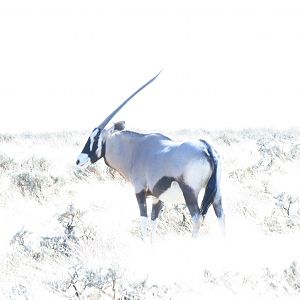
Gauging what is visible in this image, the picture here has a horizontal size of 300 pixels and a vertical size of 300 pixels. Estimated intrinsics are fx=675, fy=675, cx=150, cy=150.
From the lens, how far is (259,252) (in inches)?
271

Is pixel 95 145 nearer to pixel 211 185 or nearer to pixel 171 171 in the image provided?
pixel 171 171

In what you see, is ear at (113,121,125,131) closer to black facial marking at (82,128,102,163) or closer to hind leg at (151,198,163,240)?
black facial marking at (82,128,102,163)

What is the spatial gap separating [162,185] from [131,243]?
83 cm

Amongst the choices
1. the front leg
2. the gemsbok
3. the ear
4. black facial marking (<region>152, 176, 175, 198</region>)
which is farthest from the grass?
the ear

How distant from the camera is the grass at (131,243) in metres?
5.11

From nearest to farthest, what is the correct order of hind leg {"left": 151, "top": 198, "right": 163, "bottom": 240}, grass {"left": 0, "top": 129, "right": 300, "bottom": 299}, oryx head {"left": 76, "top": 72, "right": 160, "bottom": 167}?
1. grass {"left": 0, "top": 129, "right": 300, "bottom": 299}
2. hind leg {"left": 151, "top": 198, "right": 163, "bottom": 240}
3. oryx head {"left": 76, "top": 72, "right": 160, "bottom": 167}

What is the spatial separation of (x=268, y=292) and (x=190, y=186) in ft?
6.86

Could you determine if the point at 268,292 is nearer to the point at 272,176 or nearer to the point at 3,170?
the point at 272,176

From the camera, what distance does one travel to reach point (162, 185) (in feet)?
23.3

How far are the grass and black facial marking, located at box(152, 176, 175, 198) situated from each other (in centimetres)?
59

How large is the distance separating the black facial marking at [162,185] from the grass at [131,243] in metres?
0.59

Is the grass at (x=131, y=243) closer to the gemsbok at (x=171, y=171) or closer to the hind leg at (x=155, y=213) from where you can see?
the hind leg at (x=155, y=213)

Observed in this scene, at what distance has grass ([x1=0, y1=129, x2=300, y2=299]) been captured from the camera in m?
5.11

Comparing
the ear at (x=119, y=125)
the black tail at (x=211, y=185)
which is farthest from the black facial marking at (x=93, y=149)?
the black tail at (x=211, y=185)
